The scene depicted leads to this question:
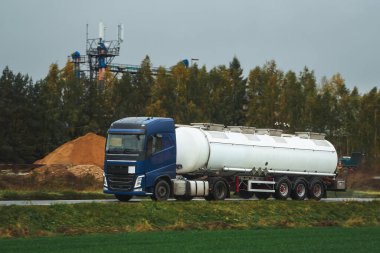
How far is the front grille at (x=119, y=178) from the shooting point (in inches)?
1566

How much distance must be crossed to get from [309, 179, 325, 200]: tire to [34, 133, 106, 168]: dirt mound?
2712 cm

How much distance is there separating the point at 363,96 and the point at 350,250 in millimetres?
78201

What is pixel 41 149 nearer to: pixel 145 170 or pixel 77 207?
pixel 145 170

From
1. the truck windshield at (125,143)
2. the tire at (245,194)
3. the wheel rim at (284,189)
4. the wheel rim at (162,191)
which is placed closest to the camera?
the truck windshield at (125,143)

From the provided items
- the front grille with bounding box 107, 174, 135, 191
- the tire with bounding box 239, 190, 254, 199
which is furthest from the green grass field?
the tire with bounding box 239, 190, 254, 199

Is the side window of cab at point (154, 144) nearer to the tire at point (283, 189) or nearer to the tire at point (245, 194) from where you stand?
the tire at point (245, 194)

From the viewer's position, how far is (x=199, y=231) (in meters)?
30.0

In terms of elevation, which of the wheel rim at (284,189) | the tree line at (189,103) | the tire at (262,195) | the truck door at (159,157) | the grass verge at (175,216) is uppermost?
the tree line at (189,103)

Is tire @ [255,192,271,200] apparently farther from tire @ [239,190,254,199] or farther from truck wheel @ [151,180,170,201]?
truck wheel @ [151,180,170,201]

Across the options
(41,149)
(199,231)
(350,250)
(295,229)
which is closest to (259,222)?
(295,229)

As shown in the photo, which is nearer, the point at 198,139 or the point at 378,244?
the point at 378,244

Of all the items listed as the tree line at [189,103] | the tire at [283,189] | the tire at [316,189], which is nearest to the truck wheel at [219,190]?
the tire at [283,189]

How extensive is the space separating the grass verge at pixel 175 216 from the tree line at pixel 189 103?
53.3 metres

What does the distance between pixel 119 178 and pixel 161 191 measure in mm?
2101
